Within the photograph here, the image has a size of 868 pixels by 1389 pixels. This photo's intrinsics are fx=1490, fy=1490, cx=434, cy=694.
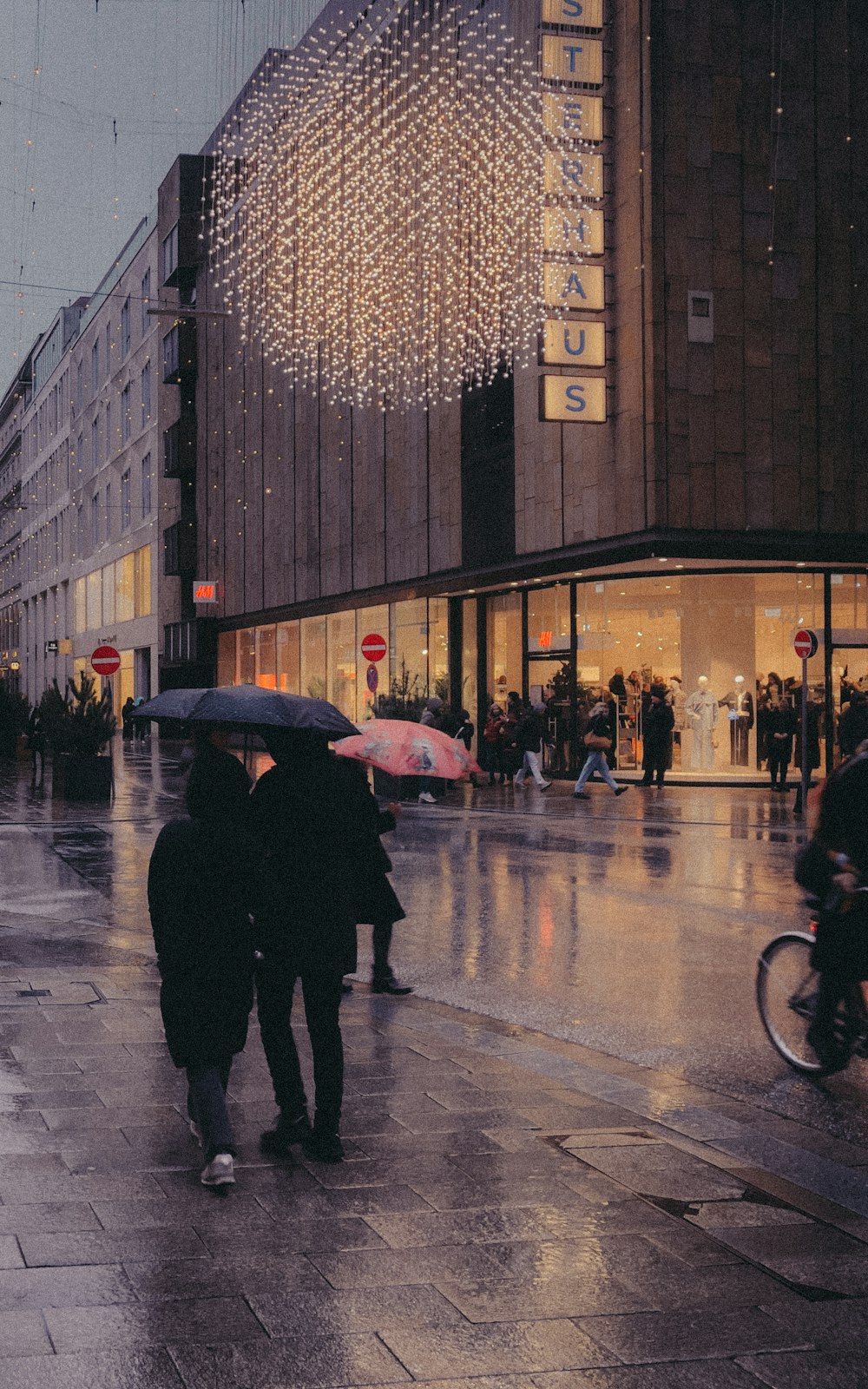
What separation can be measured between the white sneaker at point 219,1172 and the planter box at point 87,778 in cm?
2047

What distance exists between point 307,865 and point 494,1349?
2.29 metres

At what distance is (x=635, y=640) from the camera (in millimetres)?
30547

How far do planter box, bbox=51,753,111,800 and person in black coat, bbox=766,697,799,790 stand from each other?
12005 millimetres

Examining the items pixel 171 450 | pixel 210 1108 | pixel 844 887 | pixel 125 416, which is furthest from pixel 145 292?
pixel 210 1108

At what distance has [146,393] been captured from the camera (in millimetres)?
62875

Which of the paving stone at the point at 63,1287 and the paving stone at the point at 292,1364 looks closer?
the paving stone at the point at 292,1364

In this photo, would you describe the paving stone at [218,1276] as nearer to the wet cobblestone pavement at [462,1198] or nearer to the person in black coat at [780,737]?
the wet cobblestone pavement at [462,1198]

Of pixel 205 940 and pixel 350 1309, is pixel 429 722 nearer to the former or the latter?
pixel 205 940

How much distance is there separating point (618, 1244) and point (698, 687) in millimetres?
25882

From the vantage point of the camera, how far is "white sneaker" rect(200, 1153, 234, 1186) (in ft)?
17.0

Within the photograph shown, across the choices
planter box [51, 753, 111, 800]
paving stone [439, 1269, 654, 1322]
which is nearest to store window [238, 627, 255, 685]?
planter box [51, 753, 111, 800]

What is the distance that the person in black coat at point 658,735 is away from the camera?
2758 centimetres

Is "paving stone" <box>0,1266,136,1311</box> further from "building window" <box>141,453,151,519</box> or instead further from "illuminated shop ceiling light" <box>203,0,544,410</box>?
"building window" <box>141,453,151,519</box>

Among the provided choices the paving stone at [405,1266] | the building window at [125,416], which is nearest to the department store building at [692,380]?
the paving stone at [405,1266]
